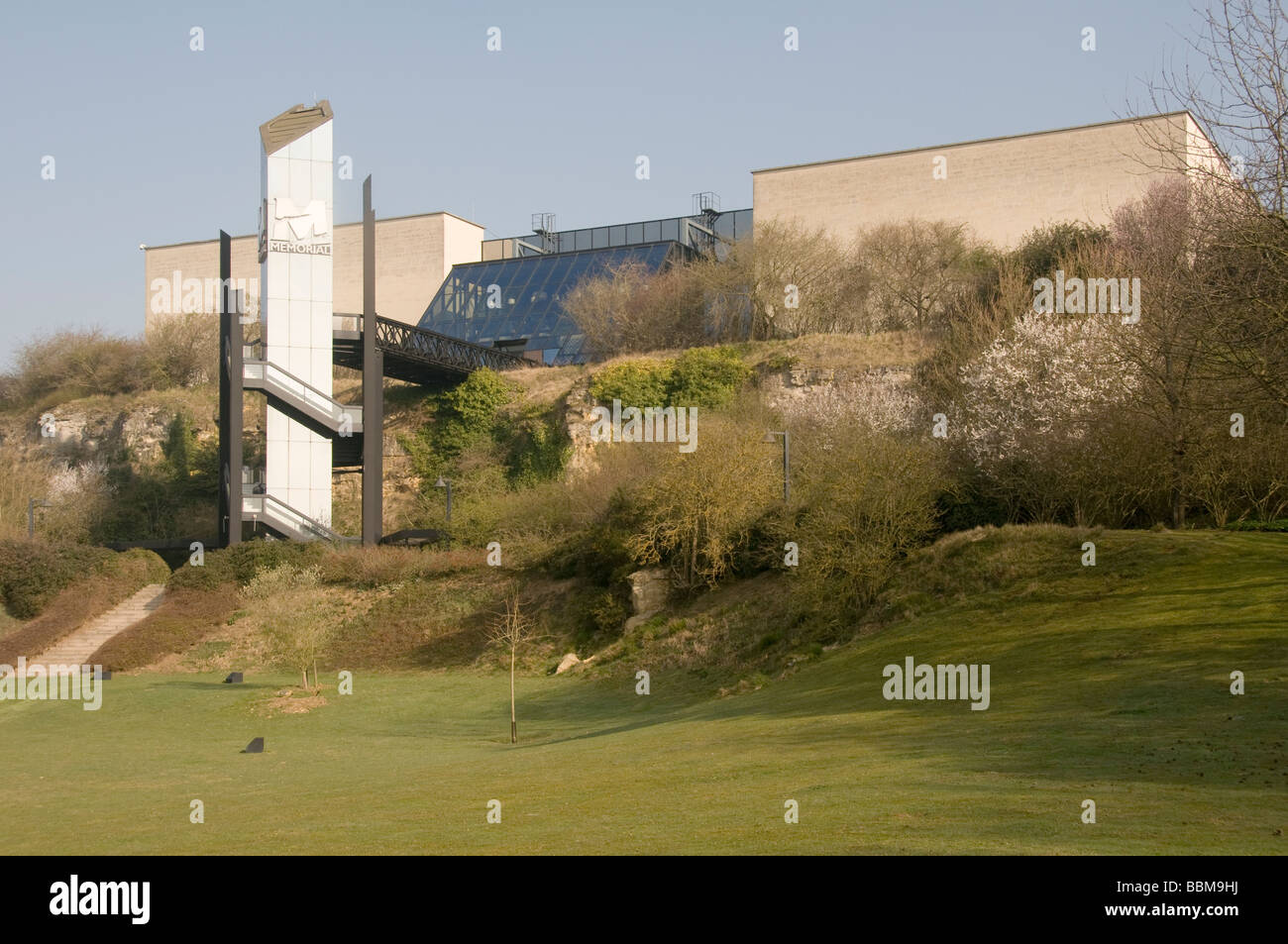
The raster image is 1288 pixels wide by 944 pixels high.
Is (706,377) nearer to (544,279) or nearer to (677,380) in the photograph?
(677,380)

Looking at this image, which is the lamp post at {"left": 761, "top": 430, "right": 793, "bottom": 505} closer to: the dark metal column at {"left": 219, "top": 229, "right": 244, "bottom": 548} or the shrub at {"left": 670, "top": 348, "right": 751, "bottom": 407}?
the shrub at {"left": 670, "top": 348, "right": 751, "bottom": 407}

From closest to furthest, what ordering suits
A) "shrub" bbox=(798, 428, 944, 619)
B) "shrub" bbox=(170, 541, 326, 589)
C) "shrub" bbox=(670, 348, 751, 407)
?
"shrub" bbox=(798, 428, 944, 619)
"shrub" bbox=(170, 541, 326, 589)
"shrub" bbox=(670, 348, 751, 407)

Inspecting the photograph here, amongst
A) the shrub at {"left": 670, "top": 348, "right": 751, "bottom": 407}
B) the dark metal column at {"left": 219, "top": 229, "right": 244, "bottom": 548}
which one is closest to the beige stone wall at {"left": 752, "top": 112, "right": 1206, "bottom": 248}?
the shrub at {"left": 670, "top": 348, "right": 751, "bottom": 407}

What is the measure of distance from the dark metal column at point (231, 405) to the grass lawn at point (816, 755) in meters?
14.8

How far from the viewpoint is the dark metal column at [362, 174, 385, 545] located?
151ft

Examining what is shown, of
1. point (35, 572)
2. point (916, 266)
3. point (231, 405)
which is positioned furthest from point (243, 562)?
point (916, 266)

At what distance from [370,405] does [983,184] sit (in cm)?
3157

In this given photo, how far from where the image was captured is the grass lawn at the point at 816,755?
1041cm

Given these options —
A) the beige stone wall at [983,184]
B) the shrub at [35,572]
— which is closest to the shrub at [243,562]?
the shrub at [35,572]

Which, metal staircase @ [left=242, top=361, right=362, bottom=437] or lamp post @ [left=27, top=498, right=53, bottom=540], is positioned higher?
metal staircase @ [left=242, top=361, right=362, bottom=437]

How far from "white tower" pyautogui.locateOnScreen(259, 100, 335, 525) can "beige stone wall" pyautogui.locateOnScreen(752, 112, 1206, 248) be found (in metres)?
23.6

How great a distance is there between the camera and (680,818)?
1168 centimetres

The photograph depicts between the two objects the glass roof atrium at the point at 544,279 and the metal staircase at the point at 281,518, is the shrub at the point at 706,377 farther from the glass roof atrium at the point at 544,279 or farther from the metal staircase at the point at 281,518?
the metal staircase at the point at 281,518
